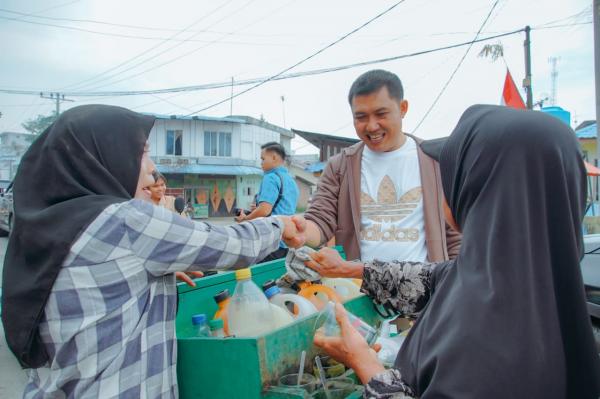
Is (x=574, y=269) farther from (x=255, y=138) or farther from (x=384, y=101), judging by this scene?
(x=255, y=138)

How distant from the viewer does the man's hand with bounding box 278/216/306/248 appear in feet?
5.96

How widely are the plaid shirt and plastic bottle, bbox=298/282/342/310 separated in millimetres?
662

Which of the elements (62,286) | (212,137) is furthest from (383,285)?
(212,137)

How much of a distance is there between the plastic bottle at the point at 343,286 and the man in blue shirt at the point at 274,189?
2499mm

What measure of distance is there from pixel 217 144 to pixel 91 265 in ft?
88.8

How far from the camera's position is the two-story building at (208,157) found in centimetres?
2647

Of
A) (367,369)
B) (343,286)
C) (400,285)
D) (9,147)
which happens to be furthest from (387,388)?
(9,147)

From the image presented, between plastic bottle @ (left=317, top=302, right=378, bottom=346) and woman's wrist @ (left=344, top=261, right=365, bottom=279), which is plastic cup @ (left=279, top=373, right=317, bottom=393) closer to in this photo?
plastic bottle @ (left=317, top=302, right=378, bottom=346)

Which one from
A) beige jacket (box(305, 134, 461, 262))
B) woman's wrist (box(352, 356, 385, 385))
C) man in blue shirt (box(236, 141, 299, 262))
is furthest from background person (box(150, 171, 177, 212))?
woman's wrist (box(352, 356, 385, 385))

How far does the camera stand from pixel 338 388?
1.39 metres

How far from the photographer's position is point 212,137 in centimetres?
2753

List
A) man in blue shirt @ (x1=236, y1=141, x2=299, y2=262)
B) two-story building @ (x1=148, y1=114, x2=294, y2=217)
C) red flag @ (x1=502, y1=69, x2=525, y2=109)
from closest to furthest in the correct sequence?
man in blue shirt @ (x1=236, y1=141, x2=299, y2=262), red flag @ (x1=502, y1=69, x2=525, y2=109), two-story building @ (x1=148, y1=114, x2=294, y2=217)

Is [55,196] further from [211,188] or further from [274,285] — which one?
[211,188]

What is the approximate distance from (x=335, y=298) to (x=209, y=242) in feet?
2.64
